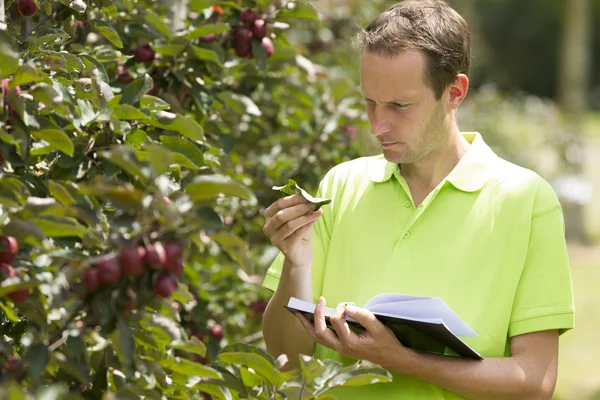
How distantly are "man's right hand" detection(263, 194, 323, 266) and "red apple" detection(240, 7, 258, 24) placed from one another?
80cm

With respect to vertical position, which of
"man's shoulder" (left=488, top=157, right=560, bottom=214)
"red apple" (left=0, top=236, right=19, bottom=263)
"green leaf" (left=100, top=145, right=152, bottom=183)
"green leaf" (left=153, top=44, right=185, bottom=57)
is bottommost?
"green leaf" (left=153, top=44, right=185, bottom=57)

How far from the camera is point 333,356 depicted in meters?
2.25

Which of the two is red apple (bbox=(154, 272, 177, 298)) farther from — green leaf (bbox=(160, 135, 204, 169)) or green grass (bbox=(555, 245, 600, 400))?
green grass (bbox=(555, 245, 600, 400))

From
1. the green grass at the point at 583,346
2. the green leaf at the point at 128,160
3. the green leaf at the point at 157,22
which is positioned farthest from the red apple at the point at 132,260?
the green grass at the point at 583,346

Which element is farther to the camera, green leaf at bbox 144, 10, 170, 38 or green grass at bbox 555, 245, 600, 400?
green grass at bbox 555, 245, 600, 400

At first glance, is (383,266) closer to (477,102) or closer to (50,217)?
(50,217)

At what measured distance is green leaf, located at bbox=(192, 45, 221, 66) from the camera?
8.52 ft

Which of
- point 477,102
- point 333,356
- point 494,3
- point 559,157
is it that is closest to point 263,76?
point 333,356

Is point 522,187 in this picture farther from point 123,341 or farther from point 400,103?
point 123,341

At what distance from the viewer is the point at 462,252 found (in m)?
2.15

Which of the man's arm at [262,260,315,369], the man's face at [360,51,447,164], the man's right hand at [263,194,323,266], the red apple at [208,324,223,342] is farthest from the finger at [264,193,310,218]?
the red apple at [208,324,223,342]

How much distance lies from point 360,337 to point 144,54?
3.44 feet

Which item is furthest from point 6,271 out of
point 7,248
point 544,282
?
point 544,282

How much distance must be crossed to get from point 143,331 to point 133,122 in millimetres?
558
